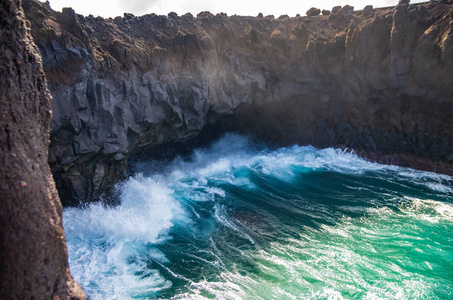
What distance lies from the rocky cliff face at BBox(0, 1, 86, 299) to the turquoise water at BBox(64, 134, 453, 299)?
447cm

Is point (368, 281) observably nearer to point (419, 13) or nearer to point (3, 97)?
point (3, 97)

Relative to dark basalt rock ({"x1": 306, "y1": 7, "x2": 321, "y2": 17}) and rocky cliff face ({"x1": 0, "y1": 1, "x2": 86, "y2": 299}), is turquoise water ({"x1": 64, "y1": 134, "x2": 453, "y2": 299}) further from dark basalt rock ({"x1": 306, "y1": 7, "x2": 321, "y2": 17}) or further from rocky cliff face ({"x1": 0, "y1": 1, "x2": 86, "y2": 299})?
dark basalt rock ({"x1": 306, "y1": 7, "x2": 321, "y2": 17})

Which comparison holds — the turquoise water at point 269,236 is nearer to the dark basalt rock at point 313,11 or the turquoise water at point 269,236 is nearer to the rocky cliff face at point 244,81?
the rocky cliff face at point 244,81

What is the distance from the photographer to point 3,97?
137 inches

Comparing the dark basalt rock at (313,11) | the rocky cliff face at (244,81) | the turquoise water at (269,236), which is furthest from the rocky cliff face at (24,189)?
the dark basalt rock at (313,11)

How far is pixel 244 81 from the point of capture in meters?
16.7

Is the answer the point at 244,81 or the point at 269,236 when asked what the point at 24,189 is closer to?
the point at 269,236

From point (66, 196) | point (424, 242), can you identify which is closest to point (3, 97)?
point (66, 196)

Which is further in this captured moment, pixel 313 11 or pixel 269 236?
pixel 313 11

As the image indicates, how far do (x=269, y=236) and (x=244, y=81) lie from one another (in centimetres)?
980

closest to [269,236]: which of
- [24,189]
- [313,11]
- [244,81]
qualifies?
[24,189]

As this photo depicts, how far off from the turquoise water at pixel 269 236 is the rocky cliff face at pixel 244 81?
2.22 m

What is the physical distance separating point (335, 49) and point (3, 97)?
17559mm

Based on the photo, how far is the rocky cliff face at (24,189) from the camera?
3.38 meters
